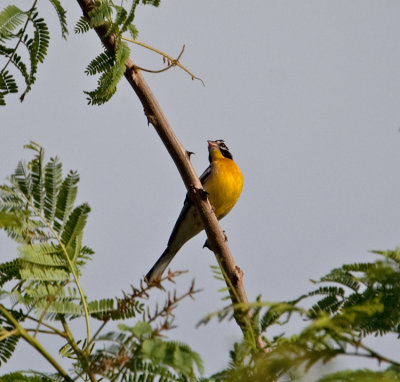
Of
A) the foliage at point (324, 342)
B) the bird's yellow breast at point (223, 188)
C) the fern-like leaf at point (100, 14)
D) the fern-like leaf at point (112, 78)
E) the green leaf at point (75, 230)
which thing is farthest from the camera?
the bird's yellow breast at point (223, 188)

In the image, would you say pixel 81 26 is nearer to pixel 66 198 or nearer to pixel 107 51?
pixel 107 51

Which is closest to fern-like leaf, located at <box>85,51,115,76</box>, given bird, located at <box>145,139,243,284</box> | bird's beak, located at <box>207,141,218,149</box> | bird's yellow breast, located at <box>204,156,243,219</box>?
bird, located at <box>145,139,243,284</box>

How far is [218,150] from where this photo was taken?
11.3 metres

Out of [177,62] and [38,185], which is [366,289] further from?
[177,62]

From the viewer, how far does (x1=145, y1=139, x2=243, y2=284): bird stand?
30.1ft

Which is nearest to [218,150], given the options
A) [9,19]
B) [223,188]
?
[223,188]

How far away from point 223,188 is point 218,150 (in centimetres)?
172

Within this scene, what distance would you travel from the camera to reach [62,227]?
278cm

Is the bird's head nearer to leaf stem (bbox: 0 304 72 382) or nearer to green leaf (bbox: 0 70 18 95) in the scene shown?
green leaf (bbox: 0 70 18 95)

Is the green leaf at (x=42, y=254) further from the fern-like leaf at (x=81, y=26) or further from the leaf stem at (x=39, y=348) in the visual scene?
the fern-like leaf at (x=81, y=26)

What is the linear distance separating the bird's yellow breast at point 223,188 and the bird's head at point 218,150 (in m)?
1.00

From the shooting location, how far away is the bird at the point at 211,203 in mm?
9188


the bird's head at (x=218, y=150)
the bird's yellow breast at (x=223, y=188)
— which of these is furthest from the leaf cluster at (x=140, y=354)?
the bird's head at (x=218, y=150)

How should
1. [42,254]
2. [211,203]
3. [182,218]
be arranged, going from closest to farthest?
1. [42,254]
2. [182,218]
3. [211,203]
